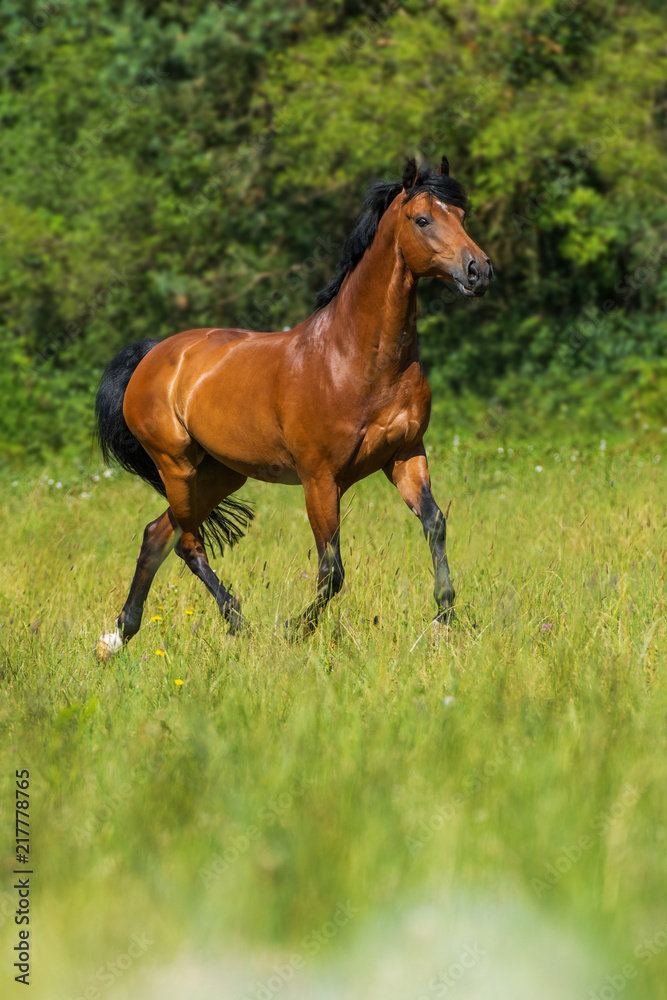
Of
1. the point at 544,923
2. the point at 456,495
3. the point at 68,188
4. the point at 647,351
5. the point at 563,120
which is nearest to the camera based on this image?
the point at 544,923

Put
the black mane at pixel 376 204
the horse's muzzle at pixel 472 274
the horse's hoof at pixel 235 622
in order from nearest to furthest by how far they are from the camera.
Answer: the horse's muzzle at pixel 472 274 < the black mane at pixel 376 204 < the horse's hoof at pixel 235 622

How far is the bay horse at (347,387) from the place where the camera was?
4898mm

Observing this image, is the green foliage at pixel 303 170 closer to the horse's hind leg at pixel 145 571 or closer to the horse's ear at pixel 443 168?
the horse's hind leg at pixel 145 571

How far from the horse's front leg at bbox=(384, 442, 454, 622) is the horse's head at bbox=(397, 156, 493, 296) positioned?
837 millimetres

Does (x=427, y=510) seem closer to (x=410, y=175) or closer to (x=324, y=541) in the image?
(x=324, y=541)

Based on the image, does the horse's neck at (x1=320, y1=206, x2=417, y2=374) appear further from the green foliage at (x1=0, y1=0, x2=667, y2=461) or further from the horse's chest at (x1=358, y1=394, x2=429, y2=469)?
the green foliage at (x1=0, y1=0, x2=667, y2=461)

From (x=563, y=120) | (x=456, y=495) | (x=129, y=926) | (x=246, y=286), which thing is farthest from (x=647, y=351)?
(x=129, y=926)

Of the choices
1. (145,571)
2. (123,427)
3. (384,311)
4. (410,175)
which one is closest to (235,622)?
(145,571)

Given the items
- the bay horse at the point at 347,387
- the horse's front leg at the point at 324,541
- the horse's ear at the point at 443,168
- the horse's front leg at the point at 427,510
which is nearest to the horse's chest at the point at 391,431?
the bay horse at the point at 347,387

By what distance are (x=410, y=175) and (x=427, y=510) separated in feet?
4.68

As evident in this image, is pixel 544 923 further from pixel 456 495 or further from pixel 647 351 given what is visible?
pixel 647 351

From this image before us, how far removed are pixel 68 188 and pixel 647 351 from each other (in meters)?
8.47

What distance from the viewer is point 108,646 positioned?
5.20 m

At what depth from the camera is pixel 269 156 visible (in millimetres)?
15555
